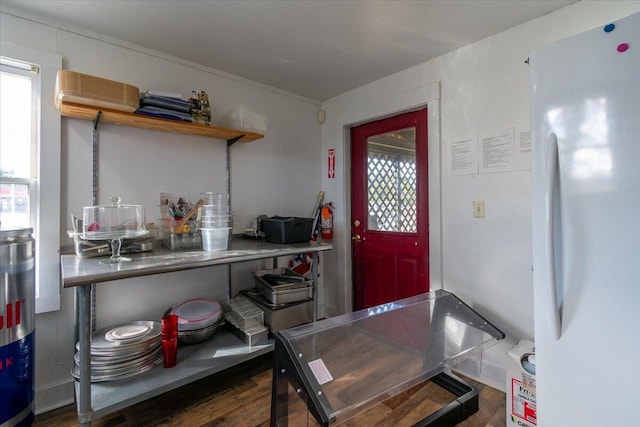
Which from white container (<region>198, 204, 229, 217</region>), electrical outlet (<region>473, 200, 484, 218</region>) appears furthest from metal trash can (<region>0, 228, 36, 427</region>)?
electrical outlet (<region>473, 200, 484, 218</region>)

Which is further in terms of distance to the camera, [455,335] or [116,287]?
[116,287]

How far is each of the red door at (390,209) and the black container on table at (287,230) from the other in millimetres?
735

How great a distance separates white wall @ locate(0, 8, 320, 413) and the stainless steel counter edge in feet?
1.43

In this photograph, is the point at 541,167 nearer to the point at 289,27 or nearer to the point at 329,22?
the point at 329,22

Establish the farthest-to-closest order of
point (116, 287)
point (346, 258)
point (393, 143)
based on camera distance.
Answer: point (346, 258) → point (393, 143) → point (116, 287)

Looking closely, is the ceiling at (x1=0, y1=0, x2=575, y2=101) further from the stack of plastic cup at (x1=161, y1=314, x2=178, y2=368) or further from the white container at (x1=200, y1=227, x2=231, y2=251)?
the stack of plastic cup at (x1=161, y1=314, x2=178, y2=368)

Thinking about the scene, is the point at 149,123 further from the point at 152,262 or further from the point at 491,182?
the point at 491,182

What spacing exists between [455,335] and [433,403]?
45cm

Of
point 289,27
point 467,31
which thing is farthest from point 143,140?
point 467,31

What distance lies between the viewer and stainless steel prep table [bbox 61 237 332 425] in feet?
4.21

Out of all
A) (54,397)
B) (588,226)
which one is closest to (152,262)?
(54,397)

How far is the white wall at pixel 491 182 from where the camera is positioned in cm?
177

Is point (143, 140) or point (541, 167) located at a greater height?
point (143, 140)

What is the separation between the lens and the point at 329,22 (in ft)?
5.80
